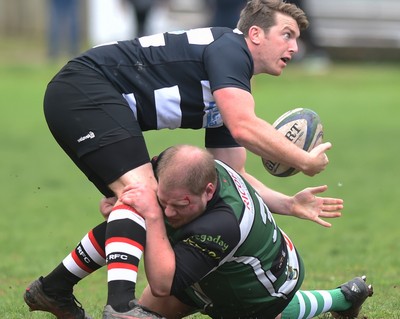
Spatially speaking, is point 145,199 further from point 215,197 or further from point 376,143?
point 376,143

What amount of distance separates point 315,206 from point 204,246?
101cm

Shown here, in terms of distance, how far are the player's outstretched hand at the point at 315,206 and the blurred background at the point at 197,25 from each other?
18871mm

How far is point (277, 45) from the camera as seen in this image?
19.2 feet

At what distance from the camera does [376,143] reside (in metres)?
16.0

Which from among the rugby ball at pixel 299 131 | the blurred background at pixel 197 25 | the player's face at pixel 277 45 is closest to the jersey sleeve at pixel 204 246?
the rugby ball at pixel 299 131

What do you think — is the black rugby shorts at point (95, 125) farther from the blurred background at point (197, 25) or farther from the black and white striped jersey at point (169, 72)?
the blurred background at point (197, 25)

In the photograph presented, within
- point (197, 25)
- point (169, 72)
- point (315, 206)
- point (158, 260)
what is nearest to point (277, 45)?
point (169, 72)

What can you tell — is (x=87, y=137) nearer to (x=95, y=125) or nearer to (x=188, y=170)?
(x=95, y=125)

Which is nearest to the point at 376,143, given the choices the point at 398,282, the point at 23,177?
the point at 23,177

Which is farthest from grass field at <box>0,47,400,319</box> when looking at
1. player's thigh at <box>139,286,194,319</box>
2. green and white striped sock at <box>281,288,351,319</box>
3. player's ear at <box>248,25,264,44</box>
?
player's ear at <box>248,25,264,44</box>

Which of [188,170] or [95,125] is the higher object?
[95,125]

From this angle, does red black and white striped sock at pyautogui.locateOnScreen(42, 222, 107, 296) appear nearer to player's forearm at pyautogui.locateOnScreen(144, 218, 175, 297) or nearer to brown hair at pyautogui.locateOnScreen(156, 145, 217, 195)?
player's forearm at pyautogui.locateOnScreen(144, 218, 175, 297)

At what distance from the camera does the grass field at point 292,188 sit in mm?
7887

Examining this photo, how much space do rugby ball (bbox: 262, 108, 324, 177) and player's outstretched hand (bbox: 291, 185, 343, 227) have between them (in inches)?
6.9
